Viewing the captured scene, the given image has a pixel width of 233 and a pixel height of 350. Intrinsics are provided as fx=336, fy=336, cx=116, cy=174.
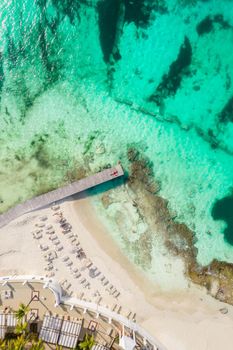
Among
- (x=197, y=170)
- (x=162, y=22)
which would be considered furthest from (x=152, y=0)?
(x=197, y=170)

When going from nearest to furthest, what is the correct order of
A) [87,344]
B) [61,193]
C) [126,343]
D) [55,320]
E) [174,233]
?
[87,344], [126,343], [55,320], [61,193], [174,233]

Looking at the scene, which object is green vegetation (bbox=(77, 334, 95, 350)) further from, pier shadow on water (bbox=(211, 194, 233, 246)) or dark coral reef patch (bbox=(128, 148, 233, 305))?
pier shadow on water (bbox=(211, 194, 233, 246))

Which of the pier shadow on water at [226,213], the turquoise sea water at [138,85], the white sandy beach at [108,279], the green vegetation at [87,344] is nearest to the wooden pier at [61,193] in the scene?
the white sandy beach at [108,279]

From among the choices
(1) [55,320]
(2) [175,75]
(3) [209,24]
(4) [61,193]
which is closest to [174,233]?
(4) [61,193]

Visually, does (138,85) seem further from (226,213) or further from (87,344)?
(87,344)

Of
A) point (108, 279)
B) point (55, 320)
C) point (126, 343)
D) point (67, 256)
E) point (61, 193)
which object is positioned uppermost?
point (61, 193)

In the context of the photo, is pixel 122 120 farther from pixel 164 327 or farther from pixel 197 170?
pixel 164 327

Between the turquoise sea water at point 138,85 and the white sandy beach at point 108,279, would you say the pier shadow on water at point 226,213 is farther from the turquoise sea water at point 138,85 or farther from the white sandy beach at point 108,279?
the white sandy beach at point 108,279
